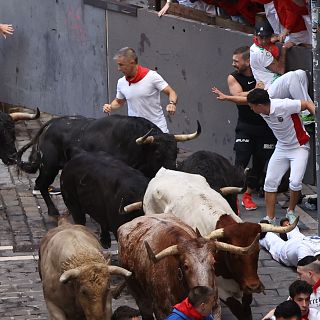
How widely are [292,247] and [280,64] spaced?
3663 mm

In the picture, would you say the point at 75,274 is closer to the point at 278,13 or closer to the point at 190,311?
the point at 190,311

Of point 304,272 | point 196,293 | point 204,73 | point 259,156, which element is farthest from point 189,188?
point 204,73

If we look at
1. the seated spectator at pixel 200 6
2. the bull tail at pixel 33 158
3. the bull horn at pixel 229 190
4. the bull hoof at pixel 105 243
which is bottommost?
the bull hoof at pixel 105 243

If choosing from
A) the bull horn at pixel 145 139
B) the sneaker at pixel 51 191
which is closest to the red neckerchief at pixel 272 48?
the bull horn at pixel 145 139

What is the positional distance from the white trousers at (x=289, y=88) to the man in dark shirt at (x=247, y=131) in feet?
1.87

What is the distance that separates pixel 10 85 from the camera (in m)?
24.2

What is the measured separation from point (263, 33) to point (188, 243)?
21.2 ft

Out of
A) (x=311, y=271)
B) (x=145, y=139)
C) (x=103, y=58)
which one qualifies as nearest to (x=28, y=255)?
(x=145, y=139)

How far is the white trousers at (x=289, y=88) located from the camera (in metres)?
17.1

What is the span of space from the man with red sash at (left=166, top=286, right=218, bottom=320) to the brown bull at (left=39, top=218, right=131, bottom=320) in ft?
3.22

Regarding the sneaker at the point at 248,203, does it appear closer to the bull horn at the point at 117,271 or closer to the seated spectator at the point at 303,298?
the seated spectator at the point at 303,298

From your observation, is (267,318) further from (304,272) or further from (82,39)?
(82,39)

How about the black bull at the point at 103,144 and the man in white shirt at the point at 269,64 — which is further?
the man in white shirt at the point at 269,64

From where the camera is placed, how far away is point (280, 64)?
17.8 metres
